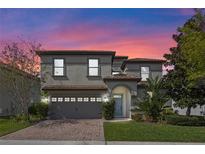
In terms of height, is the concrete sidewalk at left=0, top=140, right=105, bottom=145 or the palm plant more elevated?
the palm plant

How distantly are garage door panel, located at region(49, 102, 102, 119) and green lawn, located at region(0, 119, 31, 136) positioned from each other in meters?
5.99

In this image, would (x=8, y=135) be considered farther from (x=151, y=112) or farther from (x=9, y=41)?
(x=151, y=112)

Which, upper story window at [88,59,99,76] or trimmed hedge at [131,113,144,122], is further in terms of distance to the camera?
upper story window at [88,59,99,76]

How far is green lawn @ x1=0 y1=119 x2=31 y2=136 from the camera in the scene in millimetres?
21288

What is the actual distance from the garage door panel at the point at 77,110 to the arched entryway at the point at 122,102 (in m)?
1.38

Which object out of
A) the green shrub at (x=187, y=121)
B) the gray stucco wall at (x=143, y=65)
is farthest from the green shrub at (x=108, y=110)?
the gray stucco wall at (x=143, y=65)

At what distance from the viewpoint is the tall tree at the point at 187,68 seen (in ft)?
81.4

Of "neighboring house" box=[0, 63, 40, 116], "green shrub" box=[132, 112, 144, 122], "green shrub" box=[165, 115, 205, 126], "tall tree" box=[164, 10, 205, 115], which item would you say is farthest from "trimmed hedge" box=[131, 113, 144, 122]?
"neighboring house" box=[0, 63, 40, 116]

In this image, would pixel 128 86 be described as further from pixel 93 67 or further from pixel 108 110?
pixel 93 67

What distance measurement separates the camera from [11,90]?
3008 centimetres

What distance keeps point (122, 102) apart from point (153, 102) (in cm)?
505

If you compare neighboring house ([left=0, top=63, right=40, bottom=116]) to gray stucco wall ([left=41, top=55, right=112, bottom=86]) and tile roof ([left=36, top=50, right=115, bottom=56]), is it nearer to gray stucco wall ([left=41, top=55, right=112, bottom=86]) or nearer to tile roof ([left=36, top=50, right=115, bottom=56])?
gray stucco wall ([left=41, top=55, right=112, bottom=86])

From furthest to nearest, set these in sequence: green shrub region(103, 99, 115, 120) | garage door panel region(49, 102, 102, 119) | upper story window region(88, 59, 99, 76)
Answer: upper story window region(88, 59, 99, 76), garage door panel region(49, 102, 102, 119), green shrub region(103, 99, 115, 120)

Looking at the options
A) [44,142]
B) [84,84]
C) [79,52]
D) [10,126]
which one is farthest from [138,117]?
[44,142]
